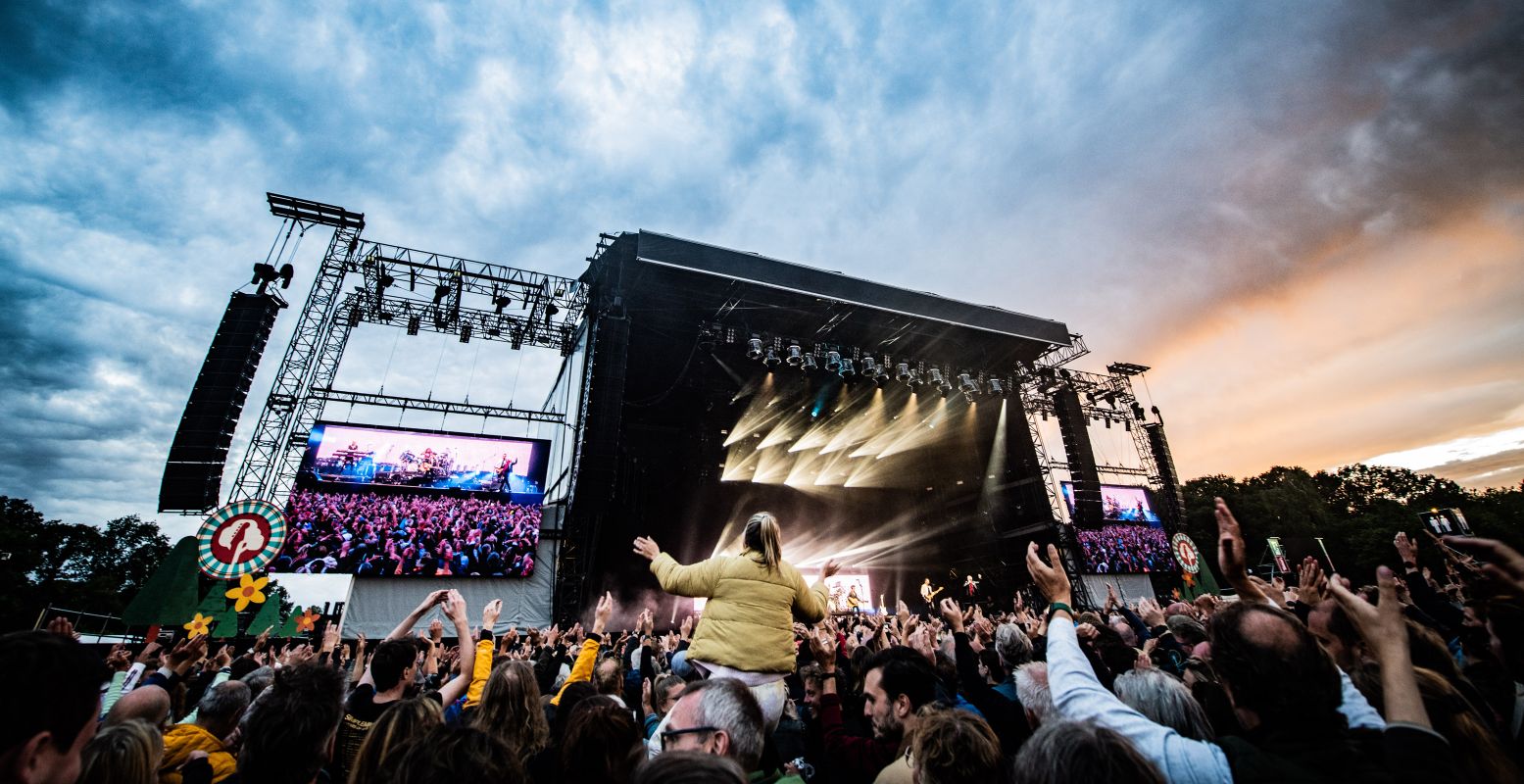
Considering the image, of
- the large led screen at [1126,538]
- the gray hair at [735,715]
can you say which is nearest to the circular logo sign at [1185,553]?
the large led screen at [1126,538]

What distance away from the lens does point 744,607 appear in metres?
2.84

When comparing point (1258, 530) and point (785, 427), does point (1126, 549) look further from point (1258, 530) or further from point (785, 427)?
point (1258, 530)

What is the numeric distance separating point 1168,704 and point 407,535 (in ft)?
52.2

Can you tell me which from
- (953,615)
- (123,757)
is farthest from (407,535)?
(953,615)

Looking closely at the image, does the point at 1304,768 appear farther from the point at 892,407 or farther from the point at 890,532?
the point at 890,532

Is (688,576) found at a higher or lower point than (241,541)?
lower

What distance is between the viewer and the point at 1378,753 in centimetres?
155

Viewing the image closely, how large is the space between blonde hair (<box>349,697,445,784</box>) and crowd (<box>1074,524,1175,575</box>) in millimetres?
23155

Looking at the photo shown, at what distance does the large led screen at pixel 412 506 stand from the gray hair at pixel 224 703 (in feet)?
41.0

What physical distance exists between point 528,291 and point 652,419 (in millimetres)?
4999

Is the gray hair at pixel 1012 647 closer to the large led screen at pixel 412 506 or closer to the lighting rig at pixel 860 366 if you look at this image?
the lighting rig at pixel 860 366

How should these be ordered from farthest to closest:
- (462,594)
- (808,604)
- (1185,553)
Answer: (1185,553)
(462,594)
(808,604)

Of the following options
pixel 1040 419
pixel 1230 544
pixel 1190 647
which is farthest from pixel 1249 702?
pixel 1040 419

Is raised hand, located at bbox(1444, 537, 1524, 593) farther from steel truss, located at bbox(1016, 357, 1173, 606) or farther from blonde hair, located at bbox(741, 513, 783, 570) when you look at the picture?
steel truss, located at bbox(1016, 357, 1173, 606)
